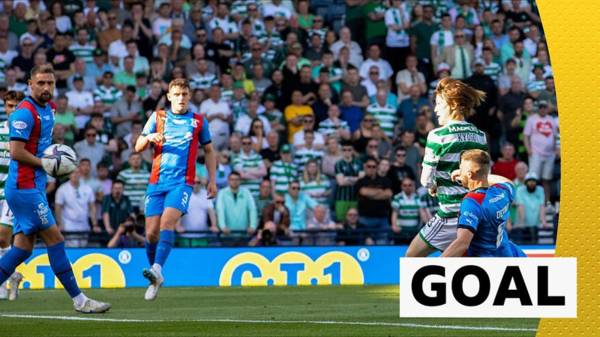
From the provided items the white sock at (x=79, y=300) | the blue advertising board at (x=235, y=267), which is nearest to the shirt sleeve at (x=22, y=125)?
the white sock at (x=79, y=300)

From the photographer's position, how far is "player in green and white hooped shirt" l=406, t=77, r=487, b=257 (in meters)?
10.3

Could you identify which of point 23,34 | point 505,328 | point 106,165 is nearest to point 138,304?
point 505,328

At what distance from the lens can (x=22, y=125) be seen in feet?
37.2

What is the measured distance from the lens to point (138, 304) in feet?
46.5

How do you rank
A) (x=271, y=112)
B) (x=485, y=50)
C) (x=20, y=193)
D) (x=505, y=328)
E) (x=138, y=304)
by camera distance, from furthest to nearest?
(x=485, y=50) → (x=271, y=112) → (x=138, y=304) → (x=20, y=193) → (x=505, y=328)

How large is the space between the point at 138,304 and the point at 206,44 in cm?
884

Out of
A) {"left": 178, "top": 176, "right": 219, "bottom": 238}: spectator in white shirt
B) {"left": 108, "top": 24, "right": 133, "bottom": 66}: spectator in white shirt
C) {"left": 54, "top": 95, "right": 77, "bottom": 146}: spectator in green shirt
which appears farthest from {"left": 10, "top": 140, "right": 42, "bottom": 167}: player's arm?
{"left": 108, "top": 24, "right": 133, "bottom": 66}: spectator in white shirt

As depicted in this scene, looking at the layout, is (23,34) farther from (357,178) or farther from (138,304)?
(138,304)

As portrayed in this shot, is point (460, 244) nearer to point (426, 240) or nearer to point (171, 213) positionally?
point (426, 240)

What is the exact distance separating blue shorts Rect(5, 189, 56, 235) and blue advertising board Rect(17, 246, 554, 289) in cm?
720

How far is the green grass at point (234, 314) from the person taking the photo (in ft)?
34.6

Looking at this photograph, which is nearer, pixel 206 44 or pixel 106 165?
pixel 106 165

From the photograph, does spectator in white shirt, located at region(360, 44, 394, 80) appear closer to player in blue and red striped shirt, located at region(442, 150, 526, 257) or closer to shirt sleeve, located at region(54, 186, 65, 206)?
shirt sleeve, located at region(54, 186, 65, 206)

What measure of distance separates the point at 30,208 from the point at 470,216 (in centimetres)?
444
